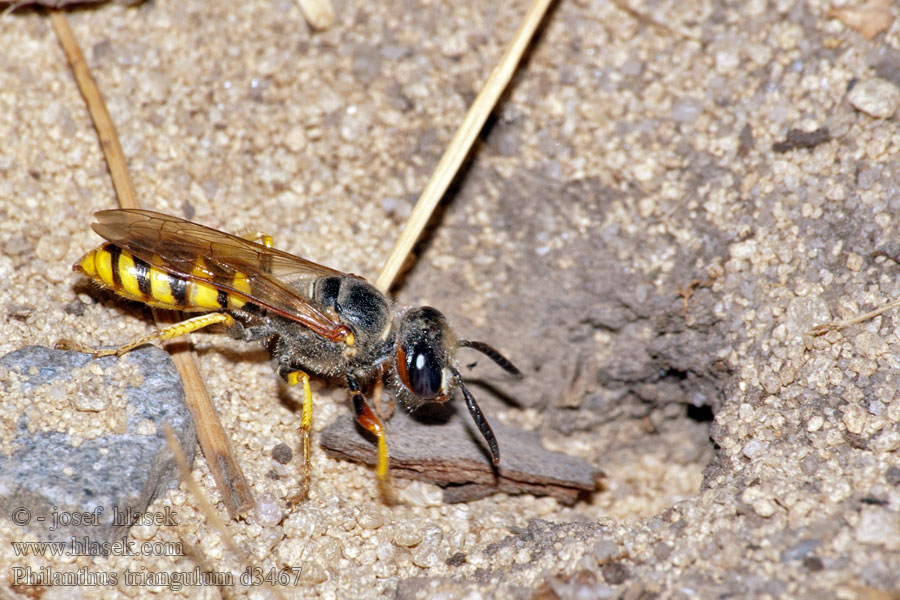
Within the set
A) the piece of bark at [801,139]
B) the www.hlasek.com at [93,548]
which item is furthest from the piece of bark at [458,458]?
the piece of bark at [801,139]

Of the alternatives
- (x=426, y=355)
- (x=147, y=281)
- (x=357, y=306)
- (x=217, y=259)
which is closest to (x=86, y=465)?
(x=147, y=281)

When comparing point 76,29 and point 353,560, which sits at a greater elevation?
point 76,29

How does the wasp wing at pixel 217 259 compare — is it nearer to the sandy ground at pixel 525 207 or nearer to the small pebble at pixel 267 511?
the sandy ground at pixel 525 207

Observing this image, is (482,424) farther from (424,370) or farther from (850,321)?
(850,321)

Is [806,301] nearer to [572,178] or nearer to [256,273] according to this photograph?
[572,178]

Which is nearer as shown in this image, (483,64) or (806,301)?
(806,301)

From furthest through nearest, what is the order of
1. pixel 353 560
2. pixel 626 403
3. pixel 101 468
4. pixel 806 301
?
pixel 626 403, pixel 806 301, pixel 353 560, pixel 101 468

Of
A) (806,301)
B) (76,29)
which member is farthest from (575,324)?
(76,29)

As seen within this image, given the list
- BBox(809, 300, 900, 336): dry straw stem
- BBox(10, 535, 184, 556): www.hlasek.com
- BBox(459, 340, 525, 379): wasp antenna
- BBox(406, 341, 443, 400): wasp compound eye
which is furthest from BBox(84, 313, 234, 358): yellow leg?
BBox(809, 300, 900, 336): dry straw stem
